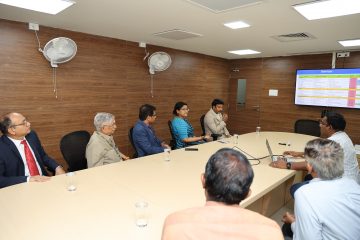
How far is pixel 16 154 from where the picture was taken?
216 centimetres

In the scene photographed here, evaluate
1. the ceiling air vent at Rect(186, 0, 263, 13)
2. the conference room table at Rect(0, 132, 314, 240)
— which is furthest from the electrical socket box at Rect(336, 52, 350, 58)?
the conference room table at Rect(0, 132, 314, 240)

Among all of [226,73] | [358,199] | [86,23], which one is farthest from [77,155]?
[226,73]

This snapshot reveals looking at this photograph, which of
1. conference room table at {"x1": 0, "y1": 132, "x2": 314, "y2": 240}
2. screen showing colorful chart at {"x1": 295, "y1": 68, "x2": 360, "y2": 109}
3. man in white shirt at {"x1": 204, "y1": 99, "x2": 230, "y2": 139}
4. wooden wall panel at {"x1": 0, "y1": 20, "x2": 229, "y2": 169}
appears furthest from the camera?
screen showing colorful chart at {"x1": 295, "y1": 68, "x2": 360, "y2": 109}

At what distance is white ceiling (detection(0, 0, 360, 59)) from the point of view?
2.58m

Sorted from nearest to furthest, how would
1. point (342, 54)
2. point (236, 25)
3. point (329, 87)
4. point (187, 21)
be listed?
point (187, 21) → point (236, 25) → point (342, 54) → point (329, 87)

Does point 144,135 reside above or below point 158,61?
below

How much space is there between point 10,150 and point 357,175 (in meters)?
3.39

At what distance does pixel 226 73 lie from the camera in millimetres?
6867

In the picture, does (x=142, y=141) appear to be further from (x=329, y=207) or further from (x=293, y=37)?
(x=293, y=37)

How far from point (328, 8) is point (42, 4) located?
2.95 metres

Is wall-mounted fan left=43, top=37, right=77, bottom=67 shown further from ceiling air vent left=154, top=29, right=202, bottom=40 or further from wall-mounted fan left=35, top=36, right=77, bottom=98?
ceiling air vent left=154, top=29, right=202, bottom=40

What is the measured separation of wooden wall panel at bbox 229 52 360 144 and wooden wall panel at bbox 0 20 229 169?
5.91 ft

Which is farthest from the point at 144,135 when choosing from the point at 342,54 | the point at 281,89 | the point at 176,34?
the point at 342,54

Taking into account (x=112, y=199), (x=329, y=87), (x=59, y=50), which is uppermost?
(x=59, y=50)
